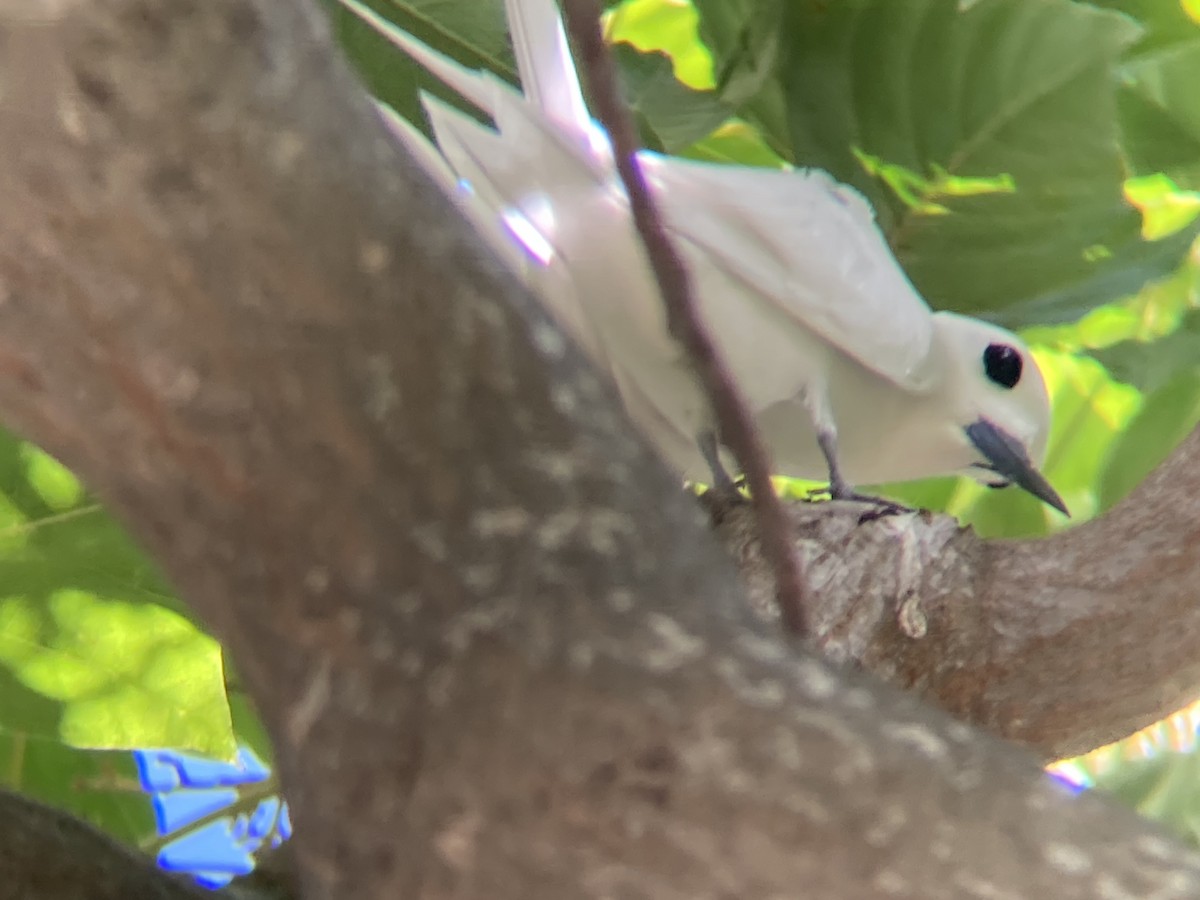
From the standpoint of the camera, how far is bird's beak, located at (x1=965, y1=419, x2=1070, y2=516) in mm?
852

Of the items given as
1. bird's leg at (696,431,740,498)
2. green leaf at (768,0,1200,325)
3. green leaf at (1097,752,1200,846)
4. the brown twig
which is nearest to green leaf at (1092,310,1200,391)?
green leaf at (768,0,1200,325)

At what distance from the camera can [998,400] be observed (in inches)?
34.8

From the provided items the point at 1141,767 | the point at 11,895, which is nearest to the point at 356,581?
the point at 11,895

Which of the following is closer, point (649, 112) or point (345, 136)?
point (345, 136)

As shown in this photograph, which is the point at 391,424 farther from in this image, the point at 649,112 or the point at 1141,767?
the point at 1141,767

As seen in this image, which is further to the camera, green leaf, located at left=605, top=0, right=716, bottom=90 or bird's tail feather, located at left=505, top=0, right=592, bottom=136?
green leaf, located at left=605, top=0, right=716, bottom=90

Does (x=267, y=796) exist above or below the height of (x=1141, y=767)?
above

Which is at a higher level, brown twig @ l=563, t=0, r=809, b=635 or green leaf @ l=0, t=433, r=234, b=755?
brown twig @ l=563, t=0, r=809, b=635

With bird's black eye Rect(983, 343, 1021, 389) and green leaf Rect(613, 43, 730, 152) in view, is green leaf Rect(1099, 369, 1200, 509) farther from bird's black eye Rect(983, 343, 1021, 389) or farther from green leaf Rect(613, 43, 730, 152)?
green leaf Rect(613, 43, 730, 152)

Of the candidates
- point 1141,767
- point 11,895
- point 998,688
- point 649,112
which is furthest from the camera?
point 1141,767

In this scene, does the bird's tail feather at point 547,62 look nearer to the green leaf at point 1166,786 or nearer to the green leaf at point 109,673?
the green leaf at point 109,673

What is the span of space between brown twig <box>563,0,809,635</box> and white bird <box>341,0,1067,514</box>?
40cm

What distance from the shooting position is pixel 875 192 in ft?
3.00

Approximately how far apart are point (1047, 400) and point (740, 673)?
27.2 inches
